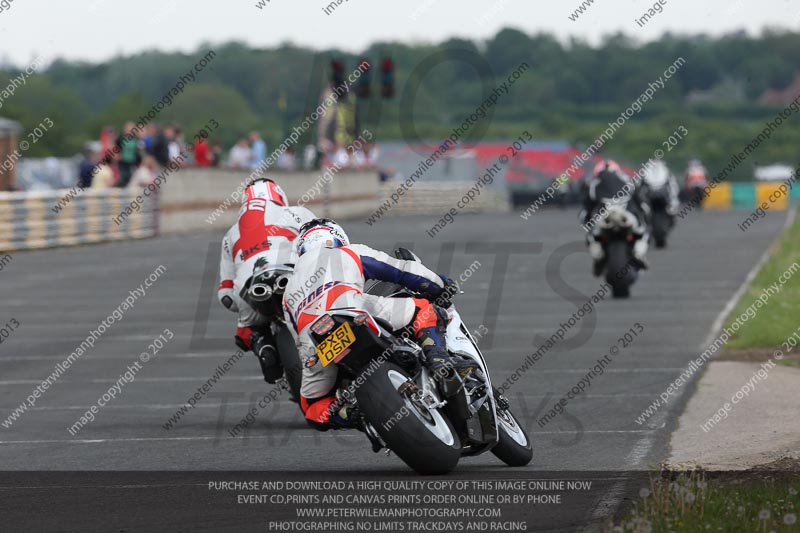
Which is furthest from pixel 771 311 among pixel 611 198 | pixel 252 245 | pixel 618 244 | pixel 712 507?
pixel 712 507

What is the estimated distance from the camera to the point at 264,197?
11.8 m

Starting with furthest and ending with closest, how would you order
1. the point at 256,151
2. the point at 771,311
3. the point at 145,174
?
the point at 256,151 < the point at 145,174 < the point at 771,311

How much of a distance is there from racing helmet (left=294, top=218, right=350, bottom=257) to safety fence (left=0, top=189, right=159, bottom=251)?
2016 centimetres

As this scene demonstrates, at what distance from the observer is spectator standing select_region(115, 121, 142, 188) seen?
32375 mm

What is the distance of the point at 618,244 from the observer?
2022 cm

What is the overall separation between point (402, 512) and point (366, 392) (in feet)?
3.22

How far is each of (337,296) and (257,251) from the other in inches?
124

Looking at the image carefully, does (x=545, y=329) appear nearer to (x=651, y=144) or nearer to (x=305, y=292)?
(x=305, y=292)

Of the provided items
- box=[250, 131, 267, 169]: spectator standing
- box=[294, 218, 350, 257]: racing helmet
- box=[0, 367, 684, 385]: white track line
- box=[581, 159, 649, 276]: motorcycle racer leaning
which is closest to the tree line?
box=[250, 131, 267, 169]: spectator standing

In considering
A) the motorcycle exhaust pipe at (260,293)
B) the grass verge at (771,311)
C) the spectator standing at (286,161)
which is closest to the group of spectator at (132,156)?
the spectator standing at (286,161)

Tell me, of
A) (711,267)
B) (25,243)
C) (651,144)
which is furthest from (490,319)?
(651,144)

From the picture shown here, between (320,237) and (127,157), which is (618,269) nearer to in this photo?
(320,237)

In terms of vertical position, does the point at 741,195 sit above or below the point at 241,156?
below

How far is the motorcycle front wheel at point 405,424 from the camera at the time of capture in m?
7.82
